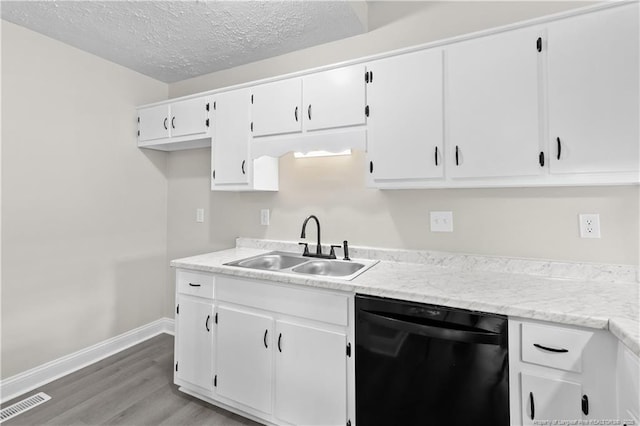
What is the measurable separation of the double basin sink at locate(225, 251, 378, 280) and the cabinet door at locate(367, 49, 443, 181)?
2.04ft

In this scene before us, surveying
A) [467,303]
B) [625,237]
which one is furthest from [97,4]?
[625,237]

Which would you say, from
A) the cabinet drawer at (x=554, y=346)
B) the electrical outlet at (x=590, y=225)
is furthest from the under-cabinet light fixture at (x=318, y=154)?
the cabinet drawer at (x=554, y=346)

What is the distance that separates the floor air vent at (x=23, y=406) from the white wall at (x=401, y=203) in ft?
4.80

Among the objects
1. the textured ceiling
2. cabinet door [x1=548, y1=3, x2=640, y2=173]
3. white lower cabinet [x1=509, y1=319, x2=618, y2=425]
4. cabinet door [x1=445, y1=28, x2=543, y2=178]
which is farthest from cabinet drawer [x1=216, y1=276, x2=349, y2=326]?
the textured ceiling

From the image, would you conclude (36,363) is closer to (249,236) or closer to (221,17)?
(249,236)

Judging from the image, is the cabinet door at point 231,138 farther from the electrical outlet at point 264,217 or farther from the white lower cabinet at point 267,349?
the white lower cabinet at point 267,349

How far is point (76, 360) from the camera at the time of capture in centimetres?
253

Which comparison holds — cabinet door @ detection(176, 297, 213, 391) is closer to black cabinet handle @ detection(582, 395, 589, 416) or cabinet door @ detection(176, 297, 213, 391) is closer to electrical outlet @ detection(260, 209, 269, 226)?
electrical outlet @ detection(260, 209, 269, 226)

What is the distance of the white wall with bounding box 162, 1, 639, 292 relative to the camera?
1.72m

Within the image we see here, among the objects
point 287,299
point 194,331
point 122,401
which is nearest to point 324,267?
point 287,299

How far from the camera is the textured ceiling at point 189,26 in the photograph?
2010mm

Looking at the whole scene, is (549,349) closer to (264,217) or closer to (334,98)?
(334,98)

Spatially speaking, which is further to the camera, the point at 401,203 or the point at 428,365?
the point at 401,203

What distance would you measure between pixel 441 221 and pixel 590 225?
0.75 metres
